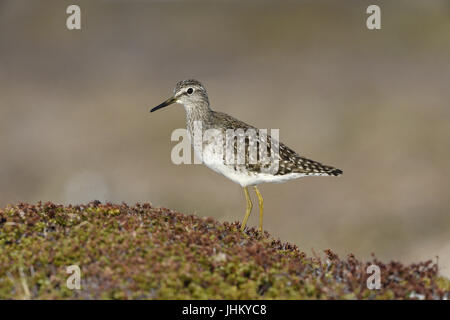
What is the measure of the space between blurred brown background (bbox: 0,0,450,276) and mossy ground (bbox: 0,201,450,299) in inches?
275

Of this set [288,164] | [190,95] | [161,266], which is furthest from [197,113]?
[161,266]

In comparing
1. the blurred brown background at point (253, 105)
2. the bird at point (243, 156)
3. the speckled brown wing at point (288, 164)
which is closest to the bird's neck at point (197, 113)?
the bird at point (243, 156)

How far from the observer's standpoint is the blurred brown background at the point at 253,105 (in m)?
24.9

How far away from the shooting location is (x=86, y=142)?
97.7 ft

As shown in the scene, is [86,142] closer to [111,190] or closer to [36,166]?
[36,166]

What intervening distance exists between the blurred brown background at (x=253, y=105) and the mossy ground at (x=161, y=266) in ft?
22.9

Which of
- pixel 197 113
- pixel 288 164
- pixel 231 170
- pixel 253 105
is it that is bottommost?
pixel 231 170

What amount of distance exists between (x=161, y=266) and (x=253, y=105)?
2551 cm

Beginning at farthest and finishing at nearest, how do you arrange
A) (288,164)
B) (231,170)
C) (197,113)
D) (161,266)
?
(197,113) → (288,164) → (231,170) → (161,266)

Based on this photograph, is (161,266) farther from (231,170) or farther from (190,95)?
(190,95)

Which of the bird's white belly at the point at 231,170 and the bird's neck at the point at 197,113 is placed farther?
the bird's neck at the point at 197,113

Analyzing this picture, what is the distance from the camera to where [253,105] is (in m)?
32.4

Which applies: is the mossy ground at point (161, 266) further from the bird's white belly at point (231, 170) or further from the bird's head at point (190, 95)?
the bird's head at point (190, 95)

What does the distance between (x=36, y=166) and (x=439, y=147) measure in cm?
2094
